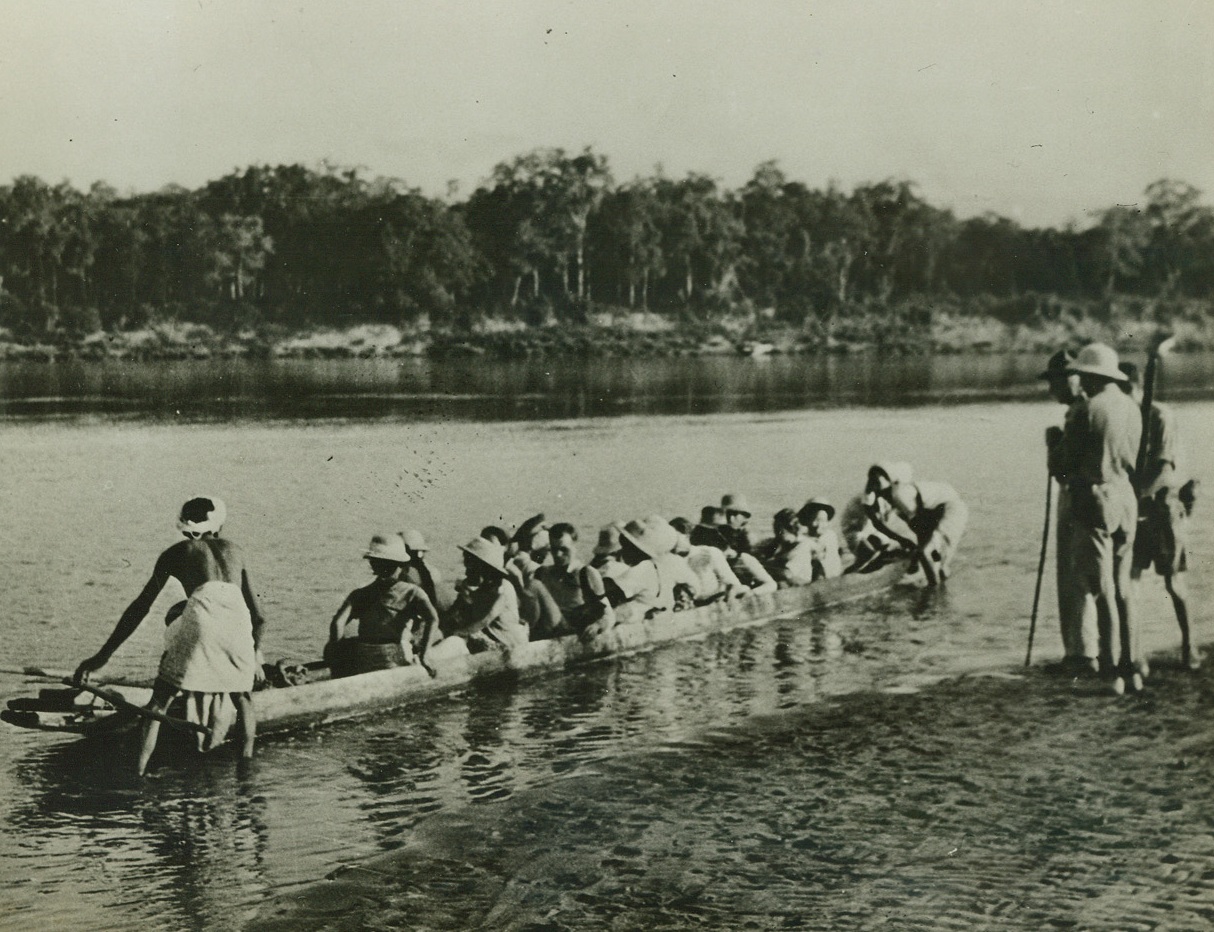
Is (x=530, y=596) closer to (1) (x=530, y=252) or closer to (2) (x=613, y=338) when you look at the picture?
(1) (x=530, y=252)

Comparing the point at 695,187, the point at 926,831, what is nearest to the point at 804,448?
the point at 695,187

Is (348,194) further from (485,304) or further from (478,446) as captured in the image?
(485,304)

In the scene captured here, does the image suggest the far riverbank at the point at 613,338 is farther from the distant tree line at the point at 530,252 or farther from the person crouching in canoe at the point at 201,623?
the person crouching in canoe at the point at 201,623

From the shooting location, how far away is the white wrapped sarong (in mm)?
7922

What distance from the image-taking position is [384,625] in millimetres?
10070

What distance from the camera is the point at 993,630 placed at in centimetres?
1380

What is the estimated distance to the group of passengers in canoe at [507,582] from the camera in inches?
314

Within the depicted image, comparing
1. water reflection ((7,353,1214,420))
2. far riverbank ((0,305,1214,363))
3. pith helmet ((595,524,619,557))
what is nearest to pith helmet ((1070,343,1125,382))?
pith helmet ((595,524,619,557))

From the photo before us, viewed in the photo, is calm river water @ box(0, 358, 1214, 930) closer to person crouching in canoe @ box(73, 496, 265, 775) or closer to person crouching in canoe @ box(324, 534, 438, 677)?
person crouching in canoe @ box(324, 534, 438, 677)

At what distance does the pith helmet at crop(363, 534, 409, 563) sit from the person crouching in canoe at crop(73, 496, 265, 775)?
1461 millimetres

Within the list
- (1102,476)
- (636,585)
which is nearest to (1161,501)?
(1102,476)

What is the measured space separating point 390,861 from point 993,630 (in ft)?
25.6

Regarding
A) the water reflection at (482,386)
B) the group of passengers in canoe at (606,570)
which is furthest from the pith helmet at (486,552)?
the water reflection at (482,386)

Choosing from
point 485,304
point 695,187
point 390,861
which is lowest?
point 390,861
